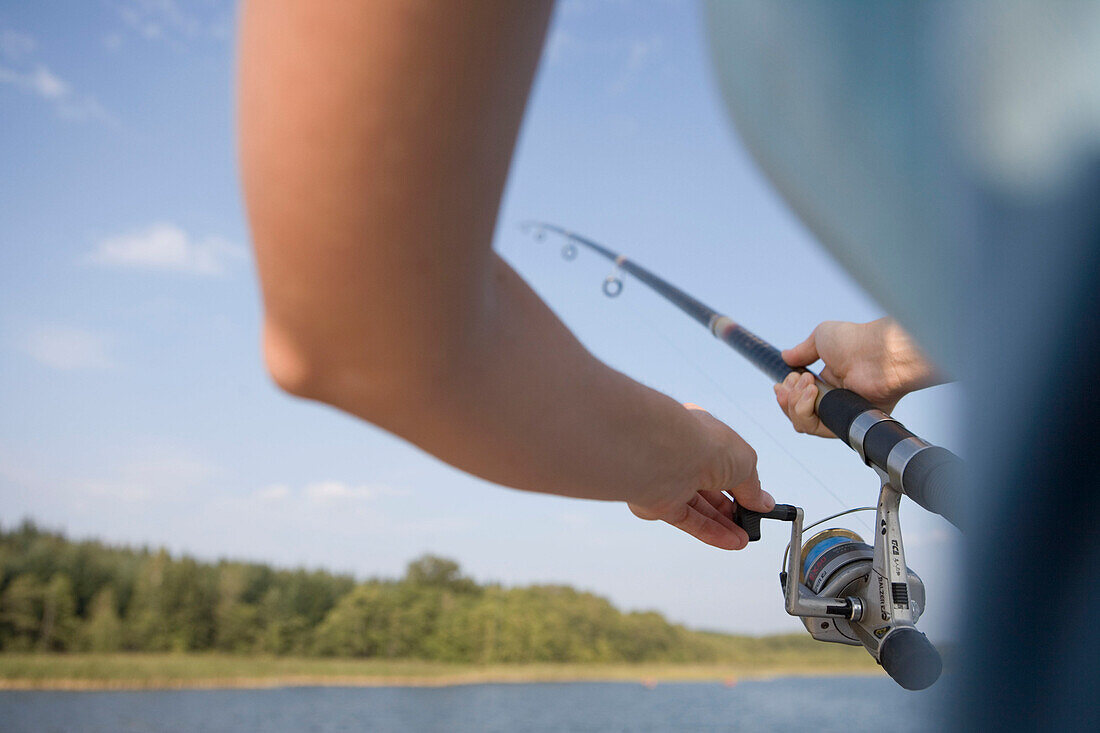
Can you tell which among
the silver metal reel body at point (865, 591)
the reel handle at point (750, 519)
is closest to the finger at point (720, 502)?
the reel handle at point (750, 519)

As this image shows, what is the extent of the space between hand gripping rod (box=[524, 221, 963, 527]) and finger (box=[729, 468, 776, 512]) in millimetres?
165

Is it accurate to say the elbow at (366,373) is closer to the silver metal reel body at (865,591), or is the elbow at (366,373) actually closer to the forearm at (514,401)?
the forearm at (514,401)

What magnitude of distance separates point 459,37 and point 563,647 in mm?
50963

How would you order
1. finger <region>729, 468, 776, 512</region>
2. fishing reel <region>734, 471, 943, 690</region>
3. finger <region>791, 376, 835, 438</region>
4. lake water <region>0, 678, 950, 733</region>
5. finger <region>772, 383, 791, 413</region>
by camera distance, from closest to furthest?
1. finger <region>729, 468, 776, 512</region>
2. fishing reel <region>734, 471, 943, 690</region>
3. finger <region>791, 376, 835, 438</region>
4. finger <region>772, 383, 791, 413</region>
5. lake water <region>0, 678, 950, 733</region>

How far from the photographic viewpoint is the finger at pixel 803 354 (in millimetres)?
1726

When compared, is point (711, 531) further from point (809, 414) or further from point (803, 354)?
point (803, 354)

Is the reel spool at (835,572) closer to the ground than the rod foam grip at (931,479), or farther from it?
closer to the ground

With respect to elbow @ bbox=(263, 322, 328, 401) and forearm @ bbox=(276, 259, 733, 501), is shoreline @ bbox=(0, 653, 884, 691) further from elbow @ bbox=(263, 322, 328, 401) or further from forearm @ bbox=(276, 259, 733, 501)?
elbow @ bbox=(263, 322, 328, 401)

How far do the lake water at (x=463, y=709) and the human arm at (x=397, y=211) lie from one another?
3264cm

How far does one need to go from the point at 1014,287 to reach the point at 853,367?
130 centimetres

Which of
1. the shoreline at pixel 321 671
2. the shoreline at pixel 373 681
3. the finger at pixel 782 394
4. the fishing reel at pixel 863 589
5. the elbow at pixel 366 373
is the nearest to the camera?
the elbow at pixel 366 373

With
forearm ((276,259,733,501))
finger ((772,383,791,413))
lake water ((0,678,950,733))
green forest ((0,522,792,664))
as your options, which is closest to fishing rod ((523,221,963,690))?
finger ((772,383,791,413))

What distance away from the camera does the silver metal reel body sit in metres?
1.09

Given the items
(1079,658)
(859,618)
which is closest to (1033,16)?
(1079,658)
